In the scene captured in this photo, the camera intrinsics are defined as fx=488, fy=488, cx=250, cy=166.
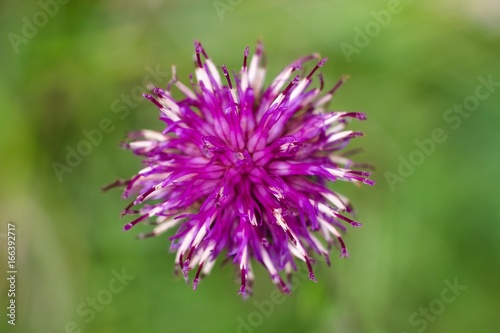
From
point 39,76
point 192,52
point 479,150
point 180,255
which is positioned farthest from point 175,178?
point 479,150

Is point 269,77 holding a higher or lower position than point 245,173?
higher

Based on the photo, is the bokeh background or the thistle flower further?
the bokeh background

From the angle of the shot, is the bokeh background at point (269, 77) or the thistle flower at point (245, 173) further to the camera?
the bokeh background at point (269, 77)

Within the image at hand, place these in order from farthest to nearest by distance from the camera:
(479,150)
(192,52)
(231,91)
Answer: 1. (192,52)
2. (479,150)
3. (231,91)

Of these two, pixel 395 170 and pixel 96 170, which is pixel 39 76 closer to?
pixel 96 170
